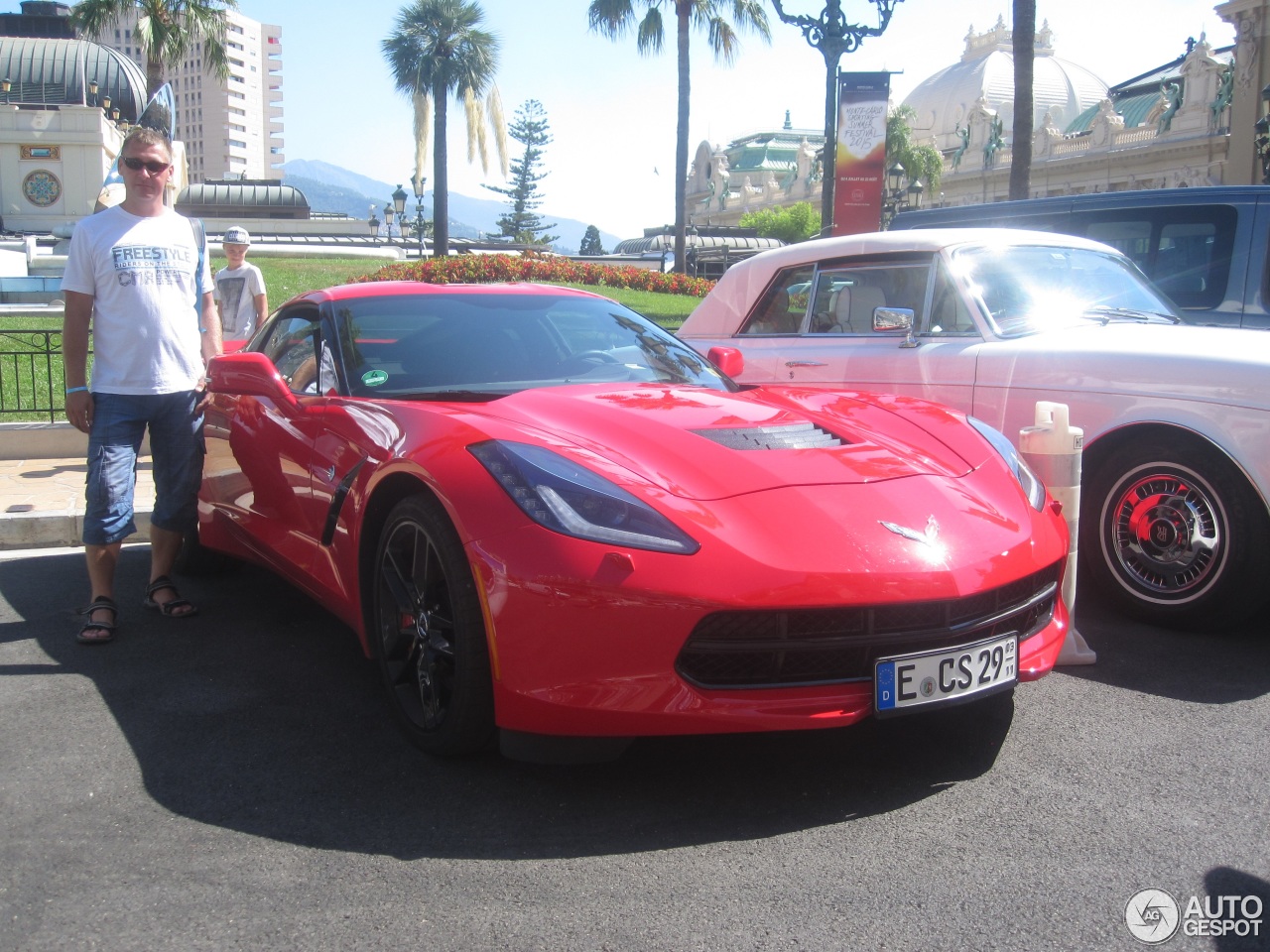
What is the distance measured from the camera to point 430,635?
3.24 m

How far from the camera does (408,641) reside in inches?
135

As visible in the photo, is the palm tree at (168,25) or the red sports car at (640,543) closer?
the red sports car at (640,543)

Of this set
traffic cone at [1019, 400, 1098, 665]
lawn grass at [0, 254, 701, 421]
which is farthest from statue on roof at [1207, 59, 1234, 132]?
traffic cone at [1019, 400, 1098, 665]

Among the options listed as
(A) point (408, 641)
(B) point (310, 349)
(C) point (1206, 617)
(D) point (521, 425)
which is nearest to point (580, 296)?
(B) point (310, 349)

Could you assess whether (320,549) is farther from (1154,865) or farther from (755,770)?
(1154,865)

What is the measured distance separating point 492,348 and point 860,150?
45.8 ft

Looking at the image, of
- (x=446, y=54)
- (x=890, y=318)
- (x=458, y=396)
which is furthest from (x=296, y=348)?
(x=446, y=54)

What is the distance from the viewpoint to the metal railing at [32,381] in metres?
9.49

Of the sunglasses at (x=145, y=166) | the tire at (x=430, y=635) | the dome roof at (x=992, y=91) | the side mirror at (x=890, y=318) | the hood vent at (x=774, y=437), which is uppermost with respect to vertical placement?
the dome roof at (x=992, y=91)

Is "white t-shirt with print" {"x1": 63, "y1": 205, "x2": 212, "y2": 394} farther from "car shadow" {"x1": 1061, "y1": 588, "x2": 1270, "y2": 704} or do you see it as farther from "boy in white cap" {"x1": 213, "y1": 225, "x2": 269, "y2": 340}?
"boy in white cap" {"x1": 213, "y1": 225, "x2": 269, "y2": 340}

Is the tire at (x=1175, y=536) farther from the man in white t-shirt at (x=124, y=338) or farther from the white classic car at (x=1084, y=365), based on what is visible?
the man in white t-shirt at (x=124, y=338)

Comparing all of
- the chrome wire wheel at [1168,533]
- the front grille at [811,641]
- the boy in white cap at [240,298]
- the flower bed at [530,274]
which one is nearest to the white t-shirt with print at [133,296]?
the front grille at [811,641]

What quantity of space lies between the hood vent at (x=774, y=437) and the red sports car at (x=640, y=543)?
0.01m

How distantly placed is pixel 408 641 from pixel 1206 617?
9.91 feet
